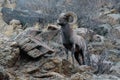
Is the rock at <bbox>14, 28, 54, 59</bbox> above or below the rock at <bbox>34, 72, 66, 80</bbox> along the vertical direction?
above

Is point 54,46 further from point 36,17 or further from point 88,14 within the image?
point 88,14

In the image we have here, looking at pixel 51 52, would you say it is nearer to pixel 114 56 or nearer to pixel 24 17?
pixel 114 56

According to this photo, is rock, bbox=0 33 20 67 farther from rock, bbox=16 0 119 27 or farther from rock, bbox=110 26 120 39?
rock, bbox=16 0 119 27

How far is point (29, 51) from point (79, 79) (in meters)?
1.46

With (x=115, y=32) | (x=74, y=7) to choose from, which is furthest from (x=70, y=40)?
(x=74, y=7)

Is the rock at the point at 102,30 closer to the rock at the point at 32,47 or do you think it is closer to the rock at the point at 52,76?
the rock at the point at 32,47

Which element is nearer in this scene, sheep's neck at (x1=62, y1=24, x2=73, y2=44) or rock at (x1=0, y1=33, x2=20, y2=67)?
rock at (x1=0, y1=33, x2=20, y2=67)

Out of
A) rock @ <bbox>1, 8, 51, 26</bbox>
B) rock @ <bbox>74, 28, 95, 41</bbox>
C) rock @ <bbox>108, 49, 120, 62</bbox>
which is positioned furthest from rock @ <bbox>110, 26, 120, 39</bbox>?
rock @ <bbox>108, 49, 120, 62</bbox>

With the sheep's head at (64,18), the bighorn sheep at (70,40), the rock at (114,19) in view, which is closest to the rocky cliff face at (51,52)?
the rock at (114,19)

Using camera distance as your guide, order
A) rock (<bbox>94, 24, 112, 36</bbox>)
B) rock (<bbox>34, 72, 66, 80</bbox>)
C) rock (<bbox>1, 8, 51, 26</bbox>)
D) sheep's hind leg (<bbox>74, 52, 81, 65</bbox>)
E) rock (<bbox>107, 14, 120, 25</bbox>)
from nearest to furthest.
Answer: rock (<bbox>34, 72, 66, 80</bbox>) → sheep's hind leg (<bbox>74, 52, 81, 65</bbox>) → rock (<bbox>94, 24, 112, 36</bbox>) → rock (<bbox>1, 8, 51, 26</bbox>) → rock (<bbox>107, 14, 120, 25</bbox>)

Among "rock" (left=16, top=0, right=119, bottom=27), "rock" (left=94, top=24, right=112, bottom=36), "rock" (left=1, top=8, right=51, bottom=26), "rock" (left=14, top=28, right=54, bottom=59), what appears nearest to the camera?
"rock" (left=14, top=28, right=54, bottom=59)

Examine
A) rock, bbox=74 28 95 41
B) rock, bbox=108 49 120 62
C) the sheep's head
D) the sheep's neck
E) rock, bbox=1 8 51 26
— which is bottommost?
rock, bbox=108 49 120 62

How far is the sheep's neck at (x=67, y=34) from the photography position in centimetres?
962

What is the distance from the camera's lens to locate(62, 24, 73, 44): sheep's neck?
9617 mm
